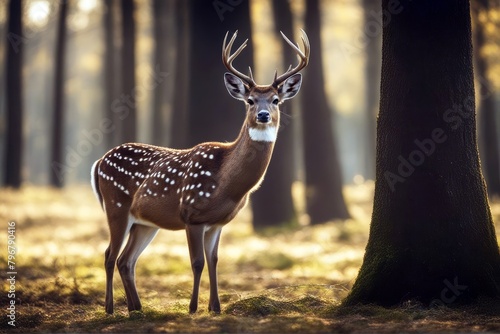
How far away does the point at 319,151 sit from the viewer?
19.3 metres

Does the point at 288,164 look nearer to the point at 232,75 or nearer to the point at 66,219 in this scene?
the point at 66,219

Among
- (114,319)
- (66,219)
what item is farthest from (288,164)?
(114,319)

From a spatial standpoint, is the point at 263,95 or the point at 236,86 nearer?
the point at 263,95

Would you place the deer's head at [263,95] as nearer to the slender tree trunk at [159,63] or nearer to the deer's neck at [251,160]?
the deer's neck at [251,160]

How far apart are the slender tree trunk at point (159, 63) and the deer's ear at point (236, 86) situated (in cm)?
2256

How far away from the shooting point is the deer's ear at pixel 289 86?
8555 mm

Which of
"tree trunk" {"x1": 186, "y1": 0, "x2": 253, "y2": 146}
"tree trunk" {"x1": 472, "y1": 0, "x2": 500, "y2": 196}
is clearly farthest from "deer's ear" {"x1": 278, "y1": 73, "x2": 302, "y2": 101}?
"tree trunk" {"x1": 472, "y1": 0, "x2": 500, "y2": 196}

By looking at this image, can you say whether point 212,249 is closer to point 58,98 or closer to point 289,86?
point 289,86

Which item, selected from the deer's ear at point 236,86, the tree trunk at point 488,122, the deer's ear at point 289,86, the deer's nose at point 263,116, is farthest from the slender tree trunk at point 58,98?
the deer's nose at point 263,116

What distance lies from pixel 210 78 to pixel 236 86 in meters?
7.54

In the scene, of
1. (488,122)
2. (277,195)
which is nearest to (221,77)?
(277,195)

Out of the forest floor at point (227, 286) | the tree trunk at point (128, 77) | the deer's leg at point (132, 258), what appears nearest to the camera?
the forest floor at point (227, 286)

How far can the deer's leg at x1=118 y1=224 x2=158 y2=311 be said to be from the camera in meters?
8.55

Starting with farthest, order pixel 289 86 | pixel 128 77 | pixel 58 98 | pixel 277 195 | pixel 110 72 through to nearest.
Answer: pixel 110 72 < pixel 58 98 < pixel 128 77 < pixel 277 195 < pixel 289 86
